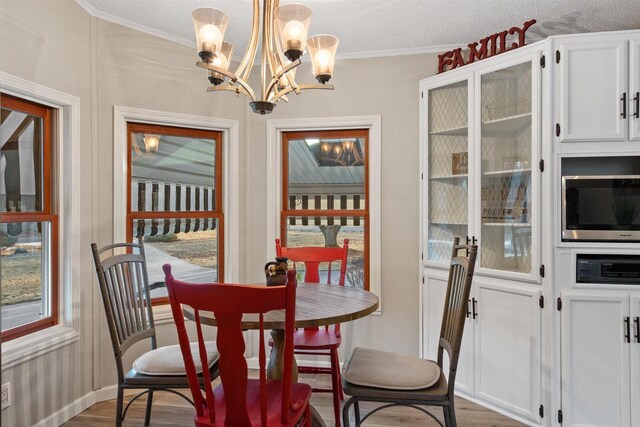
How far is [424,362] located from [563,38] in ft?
6.58

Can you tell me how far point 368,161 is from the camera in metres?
3.62

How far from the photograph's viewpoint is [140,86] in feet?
Answer: 10.3

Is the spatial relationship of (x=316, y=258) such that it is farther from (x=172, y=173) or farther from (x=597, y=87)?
(x=597, y=87)

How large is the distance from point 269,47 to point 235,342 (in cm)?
142

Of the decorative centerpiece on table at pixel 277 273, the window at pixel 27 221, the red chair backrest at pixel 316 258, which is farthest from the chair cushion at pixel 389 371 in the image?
the window at pixel 27 221

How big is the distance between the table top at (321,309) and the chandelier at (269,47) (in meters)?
0.98

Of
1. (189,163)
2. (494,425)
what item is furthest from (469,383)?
(189,163)

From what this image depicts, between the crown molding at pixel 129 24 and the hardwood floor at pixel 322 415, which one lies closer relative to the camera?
the hardwood floor at pixel 322 415

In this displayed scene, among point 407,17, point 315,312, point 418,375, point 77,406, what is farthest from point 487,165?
point 77,406

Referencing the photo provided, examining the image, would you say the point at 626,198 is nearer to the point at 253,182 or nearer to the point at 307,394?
the point at 307,394

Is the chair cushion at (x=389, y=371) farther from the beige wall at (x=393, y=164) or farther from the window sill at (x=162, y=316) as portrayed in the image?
the window sill at (x=162, y=316)

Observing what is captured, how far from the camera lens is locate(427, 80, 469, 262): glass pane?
10.1ft

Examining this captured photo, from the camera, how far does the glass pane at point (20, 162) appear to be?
245 cm

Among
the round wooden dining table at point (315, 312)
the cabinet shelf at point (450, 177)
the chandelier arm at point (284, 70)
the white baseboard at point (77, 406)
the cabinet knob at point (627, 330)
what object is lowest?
the white baseboard at point (77, 406)
